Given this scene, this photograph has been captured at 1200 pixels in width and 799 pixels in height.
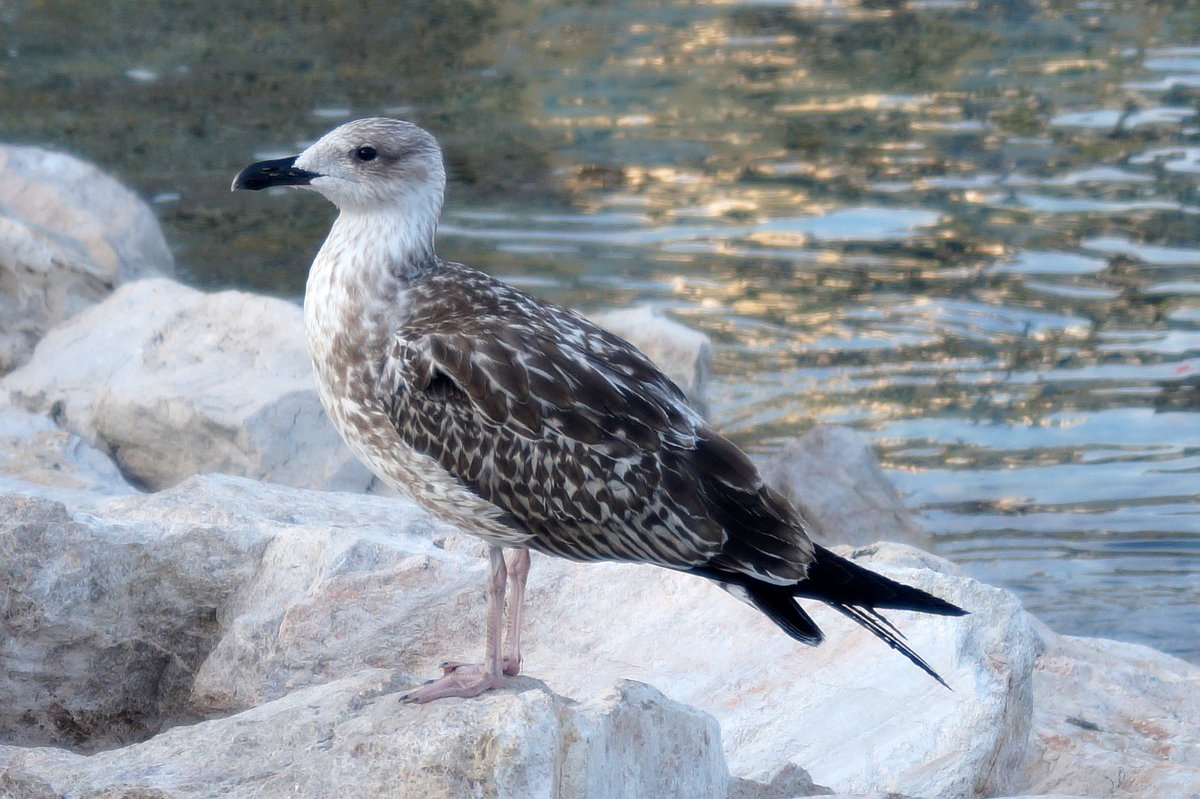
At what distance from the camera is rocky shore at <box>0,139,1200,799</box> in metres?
3.62

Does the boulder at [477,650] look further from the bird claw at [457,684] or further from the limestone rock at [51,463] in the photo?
the limestone rock at [51,463]

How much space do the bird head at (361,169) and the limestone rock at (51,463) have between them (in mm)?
1782

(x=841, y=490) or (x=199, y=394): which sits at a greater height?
(x=199, y=394)

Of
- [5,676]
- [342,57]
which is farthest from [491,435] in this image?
[342,57]

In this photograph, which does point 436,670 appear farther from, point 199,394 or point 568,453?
point 199,394

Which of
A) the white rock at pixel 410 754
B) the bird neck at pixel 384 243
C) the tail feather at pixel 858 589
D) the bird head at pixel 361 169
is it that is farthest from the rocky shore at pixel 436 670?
the bird head at pixel 361 169

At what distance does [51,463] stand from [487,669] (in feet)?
9.61

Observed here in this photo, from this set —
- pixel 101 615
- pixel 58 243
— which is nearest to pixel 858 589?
pixel 101 615

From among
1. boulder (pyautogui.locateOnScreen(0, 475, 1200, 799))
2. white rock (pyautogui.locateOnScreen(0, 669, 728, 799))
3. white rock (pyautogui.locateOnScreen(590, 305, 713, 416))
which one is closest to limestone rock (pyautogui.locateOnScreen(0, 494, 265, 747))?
boulder (pyautogui.locateOnScreen(0, 475, 1200, 799))

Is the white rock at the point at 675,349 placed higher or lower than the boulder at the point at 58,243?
lower

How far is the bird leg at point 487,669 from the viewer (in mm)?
3877

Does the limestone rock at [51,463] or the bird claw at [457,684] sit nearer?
the bird claw at [457,684]

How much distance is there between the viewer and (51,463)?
6.35 metres

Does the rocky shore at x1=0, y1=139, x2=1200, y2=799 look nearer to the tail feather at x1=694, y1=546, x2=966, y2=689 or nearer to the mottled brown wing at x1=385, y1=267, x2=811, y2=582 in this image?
the tail feather at x1=694, y1=546, x2=966, y2=689
